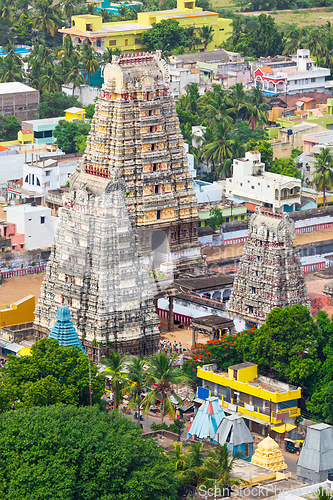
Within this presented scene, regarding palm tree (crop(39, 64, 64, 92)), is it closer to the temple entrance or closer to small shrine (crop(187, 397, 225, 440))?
the temple entrance

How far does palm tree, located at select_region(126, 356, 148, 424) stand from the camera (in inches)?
3401

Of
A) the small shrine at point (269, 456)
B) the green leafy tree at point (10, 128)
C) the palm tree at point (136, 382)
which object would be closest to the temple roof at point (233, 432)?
the small shrine at point (269, 456)

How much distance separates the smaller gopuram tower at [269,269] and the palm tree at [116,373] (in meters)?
13.4

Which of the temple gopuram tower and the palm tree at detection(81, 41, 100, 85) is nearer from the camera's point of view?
the temple gopuram tower

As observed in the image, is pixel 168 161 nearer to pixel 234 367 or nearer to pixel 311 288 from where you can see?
pixel 311 288

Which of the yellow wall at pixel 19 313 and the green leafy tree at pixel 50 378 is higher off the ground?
the green leafy tree at pixel 50 378

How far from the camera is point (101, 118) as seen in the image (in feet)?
358

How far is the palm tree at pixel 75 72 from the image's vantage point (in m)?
182

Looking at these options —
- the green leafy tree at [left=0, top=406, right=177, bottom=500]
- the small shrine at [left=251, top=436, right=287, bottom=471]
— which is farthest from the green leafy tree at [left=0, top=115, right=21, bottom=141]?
the green leafy tree at [left=0, top=406, right=177, bottom=500]

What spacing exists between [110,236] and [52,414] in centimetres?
2270

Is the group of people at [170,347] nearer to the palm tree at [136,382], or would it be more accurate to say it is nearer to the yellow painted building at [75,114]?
the palm tree at [136,382]

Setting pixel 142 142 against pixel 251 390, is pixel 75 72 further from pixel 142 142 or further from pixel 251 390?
pixel 251 390

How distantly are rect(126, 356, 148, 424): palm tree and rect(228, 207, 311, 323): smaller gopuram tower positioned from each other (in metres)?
14.3

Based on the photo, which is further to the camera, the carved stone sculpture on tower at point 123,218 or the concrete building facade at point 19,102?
the concrete building facade at point 19,102
